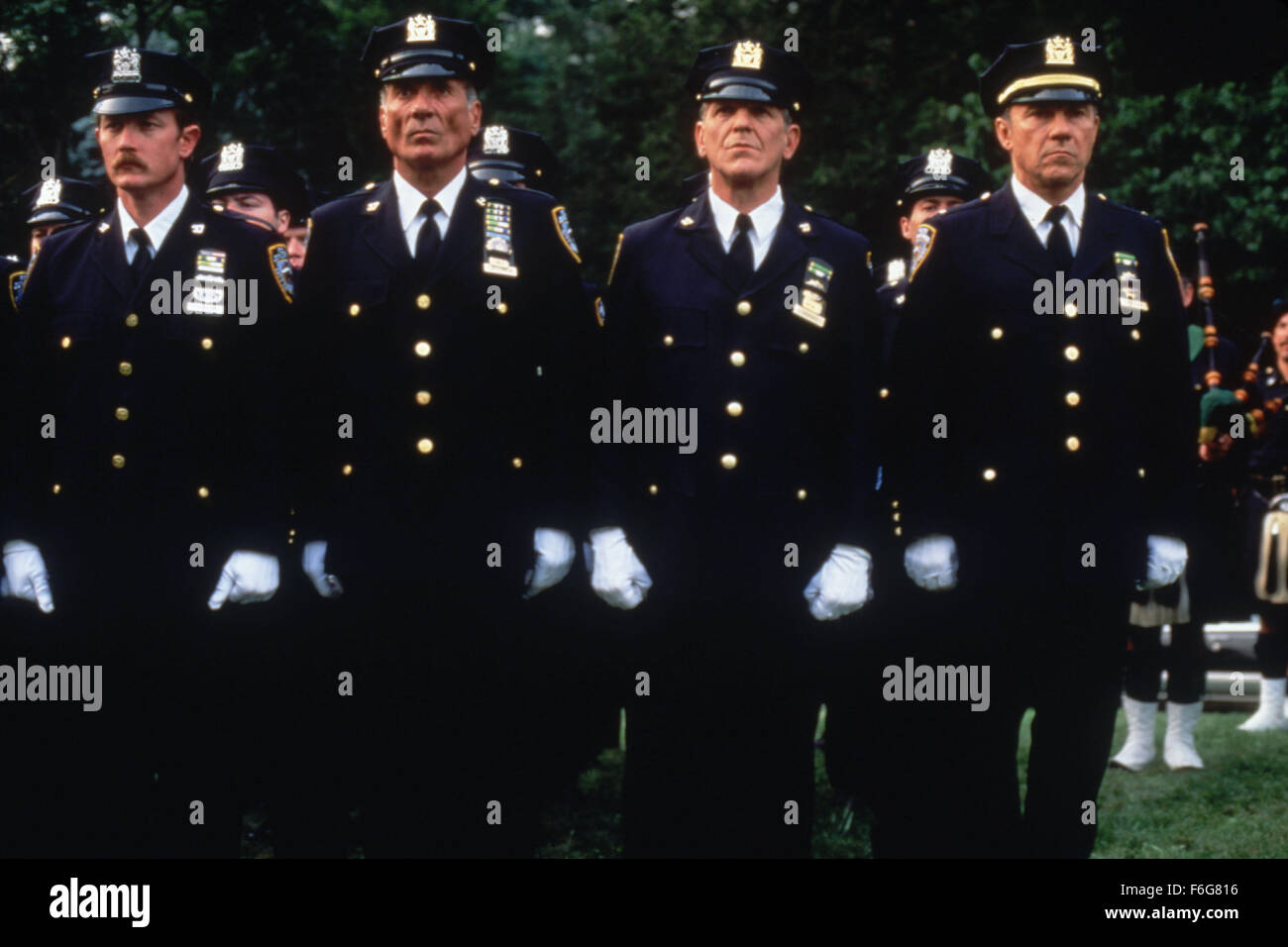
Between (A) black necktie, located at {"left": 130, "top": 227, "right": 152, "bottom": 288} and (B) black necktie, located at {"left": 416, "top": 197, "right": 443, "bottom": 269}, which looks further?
(A) black necktie, located at {"left": 130, "top": 227, "right": 152, "bottom": 288}

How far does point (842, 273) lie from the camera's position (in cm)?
466

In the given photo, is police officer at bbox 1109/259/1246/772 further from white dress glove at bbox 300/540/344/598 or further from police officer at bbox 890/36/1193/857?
white dress glove at bbox 300/540/344/598

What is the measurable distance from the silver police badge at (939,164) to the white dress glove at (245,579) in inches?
171

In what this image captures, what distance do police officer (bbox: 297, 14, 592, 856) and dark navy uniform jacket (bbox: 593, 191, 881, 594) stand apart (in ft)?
0.90

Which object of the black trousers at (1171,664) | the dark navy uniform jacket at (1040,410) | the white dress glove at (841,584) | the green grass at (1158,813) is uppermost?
the dark navy uniform jacket at (1040,410)

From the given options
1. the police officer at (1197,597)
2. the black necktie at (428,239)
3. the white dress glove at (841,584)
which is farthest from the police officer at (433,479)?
the police officer at (1197,597)

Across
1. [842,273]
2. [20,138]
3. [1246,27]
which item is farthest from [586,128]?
[842,273]

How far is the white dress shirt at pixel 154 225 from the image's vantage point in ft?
15.4

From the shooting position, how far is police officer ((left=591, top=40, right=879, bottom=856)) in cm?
453

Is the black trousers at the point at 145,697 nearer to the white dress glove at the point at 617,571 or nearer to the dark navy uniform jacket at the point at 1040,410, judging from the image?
the white dress glove at the point at 617,571

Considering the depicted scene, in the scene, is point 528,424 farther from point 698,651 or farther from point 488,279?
point 698,651

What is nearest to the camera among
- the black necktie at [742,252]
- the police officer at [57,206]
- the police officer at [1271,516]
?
the black necktie at [742,252]

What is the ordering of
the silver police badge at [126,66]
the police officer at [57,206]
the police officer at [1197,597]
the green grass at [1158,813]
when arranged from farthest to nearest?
the police officer at [1197,597]
the police officer at [57,206]
the green grass at [1158,813]
the silver police badge at [126,66]

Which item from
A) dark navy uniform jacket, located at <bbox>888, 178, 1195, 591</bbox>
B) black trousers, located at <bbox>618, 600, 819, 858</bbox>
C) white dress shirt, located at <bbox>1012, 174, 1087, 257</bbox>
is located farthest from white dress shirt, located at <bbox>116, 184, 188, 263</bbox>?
white dress shirt, located at <bbox>1012, 174, 1087, 257</bbox>
